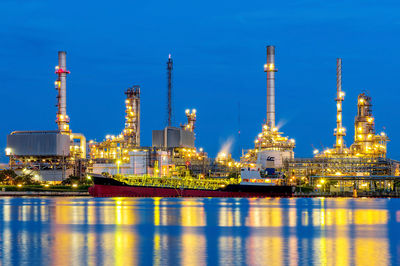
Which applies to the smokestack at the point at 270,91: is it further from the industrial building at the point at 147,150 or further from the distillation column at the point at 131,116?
the distillation column at the point at 131,116

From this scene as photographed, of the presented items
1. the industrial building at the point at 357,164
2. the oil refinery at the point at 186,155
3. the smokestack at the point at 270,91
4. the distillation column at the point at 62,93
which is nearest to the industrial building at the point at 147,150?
the oil refinery at the point at 186,155

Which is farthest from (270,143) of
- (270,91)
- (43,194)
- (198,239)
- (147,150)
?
(198,239)

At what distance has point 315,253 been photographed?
1462 inches

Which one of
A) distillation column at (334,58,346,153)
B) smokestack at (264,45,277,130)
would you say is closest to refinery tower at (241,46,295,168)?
smokestack at (264,45,277,130)

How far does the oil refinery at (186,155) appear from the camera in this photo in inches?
5300

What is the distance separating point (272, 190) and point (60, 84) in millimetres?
59545

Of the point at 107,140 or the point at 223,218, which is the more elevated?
the point at 107,140

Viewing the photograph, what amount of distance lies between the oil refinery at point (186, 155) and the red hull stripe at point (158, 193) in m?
3.84

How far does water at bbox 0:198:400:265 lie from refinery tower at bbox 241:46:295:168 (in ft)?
242

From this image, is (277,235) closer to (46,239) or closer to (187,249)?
(187,249)

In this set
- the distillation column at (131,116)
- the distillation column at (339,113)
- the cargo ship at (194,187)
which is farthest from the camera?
the distillation column at (131,116)

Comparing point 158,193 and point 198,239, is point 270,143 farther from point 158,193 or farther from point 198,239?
point 198,239

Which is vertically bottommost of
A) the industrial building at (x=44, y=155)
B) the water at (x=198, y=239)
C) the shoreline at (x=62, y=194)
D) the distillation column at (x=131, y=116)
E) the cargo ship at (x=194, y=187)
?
the water at (x=198, y=239)

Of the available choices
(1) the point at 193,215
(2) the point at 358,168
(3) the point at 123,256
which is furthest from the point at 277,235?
(2) the point at 358,168
